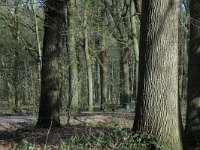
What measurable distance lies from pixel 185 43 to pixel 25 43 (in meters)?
14.3

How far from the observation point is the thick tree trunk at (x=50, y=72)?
1288cm

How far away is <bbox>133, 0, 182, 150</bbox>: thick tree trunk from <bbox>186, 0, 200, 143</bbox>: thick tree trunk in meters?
2.83

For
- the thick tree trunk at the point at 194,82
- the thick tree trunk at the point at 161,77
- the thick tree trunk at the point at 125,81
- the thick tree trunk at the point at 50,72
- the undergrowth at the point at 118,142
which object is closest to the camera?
the undergrowth at the point at 118,142

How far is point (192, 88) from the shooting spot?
11828mm

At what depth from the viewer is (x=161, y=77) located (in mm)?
8953

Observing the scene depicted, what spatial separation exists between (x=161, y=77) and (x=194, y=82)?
320cm

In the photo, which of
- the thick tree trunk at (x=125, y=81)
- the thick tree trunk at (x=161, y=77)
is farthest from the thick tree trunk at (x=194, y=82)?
the thick tree trunk at (x=125, y=81)

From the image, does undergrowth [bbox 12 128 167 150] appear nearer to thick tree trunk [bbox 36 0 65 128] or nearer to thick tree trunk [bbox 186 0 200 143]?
thick tree trunk [bbox 186 0 200 143]

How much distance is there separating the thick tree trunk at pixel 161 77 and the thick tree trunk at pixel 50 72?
4496 millimetres

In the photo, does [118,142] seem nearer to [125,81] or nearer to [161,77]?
[161,77]

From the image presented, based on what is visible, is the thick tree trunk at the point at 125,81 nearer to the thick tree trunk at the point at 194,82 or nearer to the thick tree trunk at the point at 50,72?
the thick tree trunk at the point at 50,72

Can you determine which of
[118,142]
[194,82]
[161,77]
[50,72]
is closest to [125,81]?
[50,72]

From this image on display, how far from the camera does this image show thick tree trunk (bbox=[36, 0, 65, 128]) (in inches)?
507

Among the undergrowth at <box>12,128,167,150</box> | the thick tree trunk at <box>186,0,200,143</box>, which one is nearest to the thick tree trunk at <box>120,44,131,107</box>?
the thick tree trunk at <box>186,0,200,143</box>
